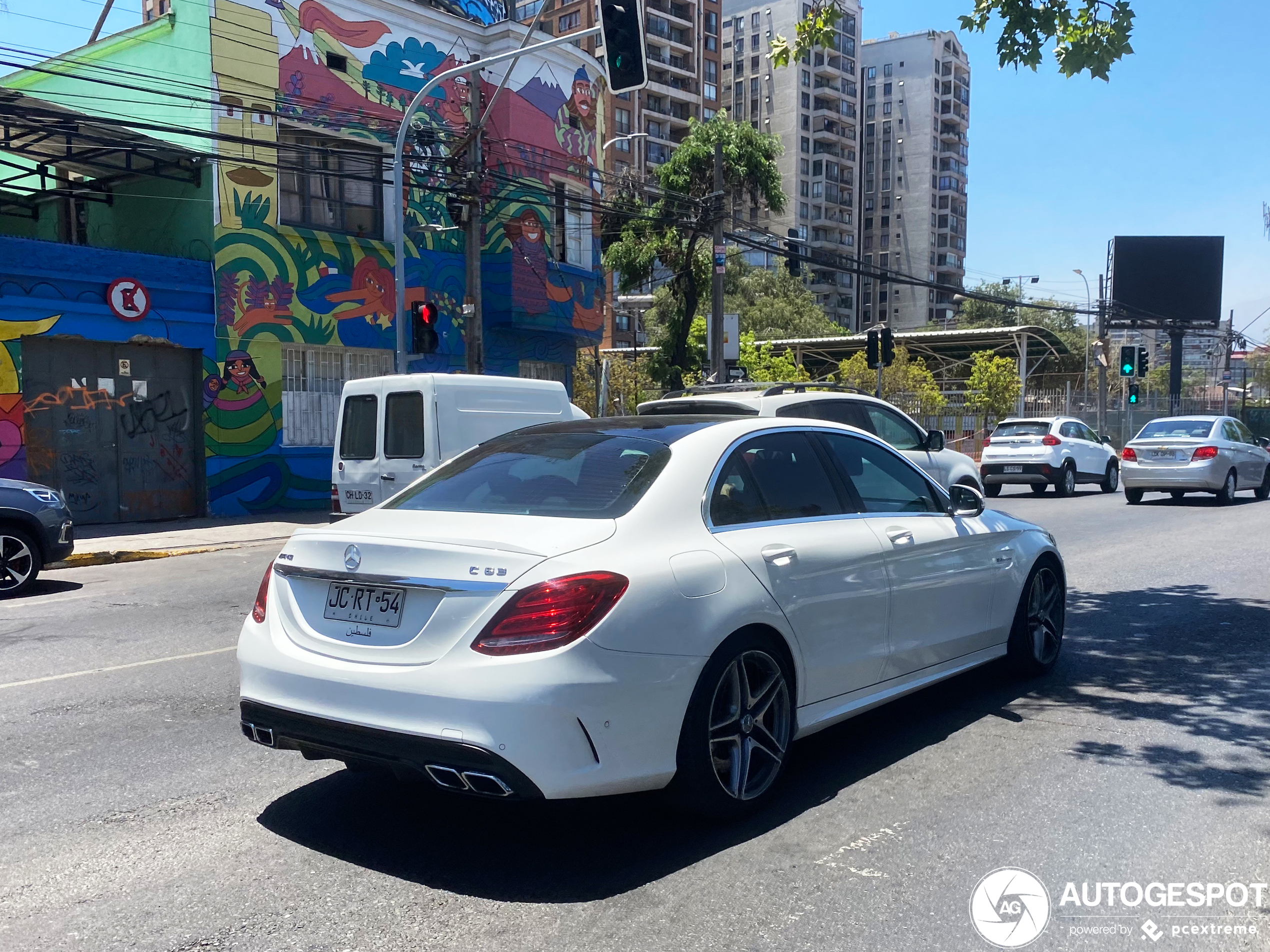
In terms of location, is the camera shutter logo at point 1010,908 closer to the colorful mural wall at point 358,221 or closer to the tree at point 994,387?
the colorful mural wall at point 358,221

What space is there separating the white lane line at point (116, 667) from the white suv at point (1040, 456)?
17.2m

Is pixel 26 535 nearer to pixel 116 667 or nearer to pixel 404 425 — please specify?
pixel 404 425

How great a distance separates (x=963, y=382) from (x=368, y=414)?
40.8 m

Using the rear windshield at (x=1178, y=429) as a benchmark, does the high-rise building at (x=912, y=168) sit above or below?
above

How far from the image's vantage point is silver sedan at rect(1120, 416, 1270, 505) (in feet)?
61.5

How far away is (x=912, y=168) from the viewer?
109m

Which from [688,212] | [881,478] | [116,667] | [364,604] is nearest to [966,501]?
[881,478]

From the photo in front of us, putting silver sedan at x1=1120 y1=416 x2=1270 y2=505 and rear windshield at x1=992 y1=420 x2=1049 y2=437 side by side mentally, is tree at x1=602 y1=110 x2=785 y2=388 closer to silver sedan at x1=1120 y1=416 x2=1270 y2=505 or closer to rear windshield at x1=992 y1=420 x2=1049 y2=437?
rear windshield at x1=992 y1=420 x2=1049 y2=437

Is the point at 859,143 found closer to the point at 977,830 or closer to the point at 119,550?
the point at 119,550

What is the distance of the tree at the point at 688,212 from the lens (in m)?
30.0

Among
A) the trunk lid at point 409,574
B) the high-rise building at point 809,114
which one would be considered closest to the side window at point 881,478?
the trunk lid at point 409,574

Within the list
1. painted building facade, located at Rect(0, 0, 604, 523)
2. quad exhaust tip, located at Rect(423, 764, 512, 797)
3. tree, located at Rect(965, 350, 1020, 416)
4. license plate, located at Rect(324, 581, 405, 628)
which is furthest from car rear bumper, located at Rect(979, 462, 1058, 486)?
quad exhaust tip, located at Rect(423, 764, 512, 797)

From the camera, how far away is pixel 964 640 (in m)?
5.67

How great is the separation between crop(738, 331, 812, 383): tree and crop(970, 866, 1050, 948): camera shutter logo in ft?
120
